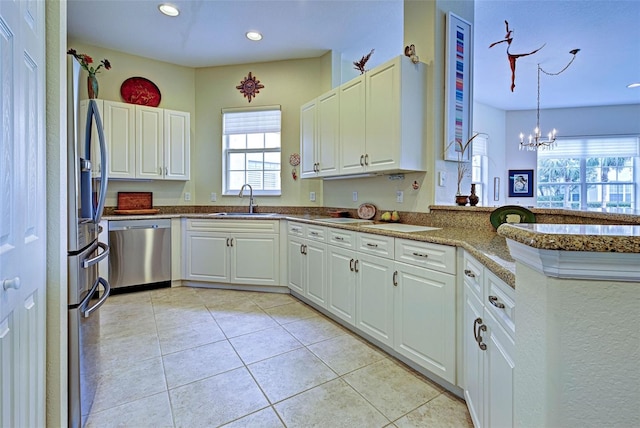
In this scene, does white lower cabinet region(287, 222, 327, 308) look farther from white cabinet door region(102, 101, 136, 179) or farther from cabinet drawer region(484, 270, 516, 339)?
white cabinet door region(102, 101, 136, 179)

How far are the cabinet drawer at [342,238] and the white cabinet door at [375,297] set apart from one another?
0.14 metres

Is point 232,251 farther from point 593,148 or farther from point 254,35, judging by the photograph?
point 593,148

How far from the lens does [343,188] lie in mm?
3660

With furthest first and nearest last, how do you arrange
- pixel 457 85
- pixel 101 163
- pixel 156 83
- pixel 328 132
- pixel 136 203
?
pixel 156 83 < pixel 136 203 < pixel 328 132 < pixel 457 85 < pixel 101 163

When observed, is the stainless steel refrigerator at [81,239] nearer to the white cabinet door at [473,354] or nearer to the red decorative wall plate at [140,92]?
the white cabinet door at [473,354]

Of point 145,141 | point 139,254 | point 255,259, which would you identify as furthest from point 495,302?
point 145,141

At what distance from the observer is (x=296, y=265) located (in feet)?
10.9

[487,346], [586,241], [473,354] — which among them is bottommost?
[473,354]

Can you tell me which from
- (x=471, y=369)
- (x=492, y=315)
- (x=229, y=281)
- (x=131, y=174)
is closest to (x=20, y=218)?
(x=492, y=315)

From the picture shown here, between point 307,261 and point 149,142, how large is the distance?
2.37 m

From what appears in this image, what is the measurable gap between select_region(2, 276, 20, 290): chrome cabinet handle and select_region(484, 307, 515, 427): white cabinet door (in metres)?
1.43

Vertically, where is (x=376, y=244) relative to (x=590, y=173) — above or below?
below

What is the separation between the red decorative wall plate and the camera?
3.90 meters

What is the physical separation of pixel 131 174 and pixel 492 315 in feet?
12.5
